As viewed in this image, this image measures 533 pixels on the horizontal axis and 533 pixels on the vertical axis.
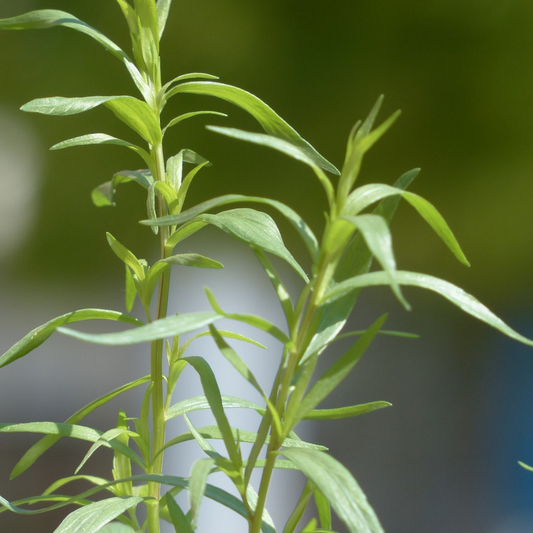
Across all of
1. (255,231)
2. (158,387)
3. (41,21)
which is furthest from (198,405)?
(41,21)

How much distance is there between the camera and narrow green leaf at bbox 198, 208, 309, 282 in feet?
0.97

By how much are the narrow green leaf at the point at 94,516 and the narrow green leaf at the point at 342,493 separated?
12cm

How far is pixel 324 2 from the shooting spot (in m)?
1.61

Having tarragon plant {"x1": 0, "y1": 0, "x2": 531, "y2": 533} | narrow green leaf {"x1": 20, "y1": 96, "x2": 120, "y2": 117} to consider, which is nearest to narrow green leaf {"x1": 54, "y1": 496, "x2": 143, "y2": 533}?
tarragon plant {"x1": 0, "y1": 0, "x2": 531, "y2": 533}

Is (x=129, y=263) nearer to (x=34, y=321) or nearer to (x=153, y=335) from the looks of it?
(x=153, y=335)

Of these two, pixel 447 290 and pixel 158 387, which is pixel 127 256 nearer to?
pixel 158 387

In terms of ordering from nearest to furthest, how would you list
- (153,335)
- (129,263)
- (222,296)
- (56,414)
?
(153,335) → (129,263) → (56,414) → (222,296)

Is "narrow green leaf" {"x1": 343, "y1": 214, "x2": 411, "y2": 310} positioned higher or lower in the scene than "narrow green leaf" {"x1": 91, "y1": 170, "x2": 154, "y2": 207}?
higher

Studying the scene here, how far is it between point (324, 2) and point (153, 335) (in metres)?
1.60

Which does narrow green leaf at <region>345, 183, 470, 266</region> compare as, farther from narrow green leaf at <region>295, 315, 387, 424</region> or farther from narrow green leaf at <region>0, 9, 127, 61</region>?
narrow green leaf at <region>0, 9, 127, 61</region>

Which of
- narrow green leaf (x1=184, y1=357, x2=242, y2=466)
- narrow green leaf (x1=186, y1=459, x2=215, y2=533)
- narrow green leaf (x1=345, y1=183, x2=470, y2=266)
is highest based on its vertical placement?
narrow green leaf (x1=345, y1=183, x2=470, y2=266)

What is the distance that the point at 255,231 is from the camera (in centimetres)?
31

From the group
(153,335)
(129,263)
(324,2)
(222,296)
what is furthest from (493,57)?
(153,335)

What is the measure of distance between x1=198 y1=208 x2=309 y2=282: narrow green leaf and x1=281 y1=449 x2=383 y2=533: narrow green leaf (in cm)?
10
